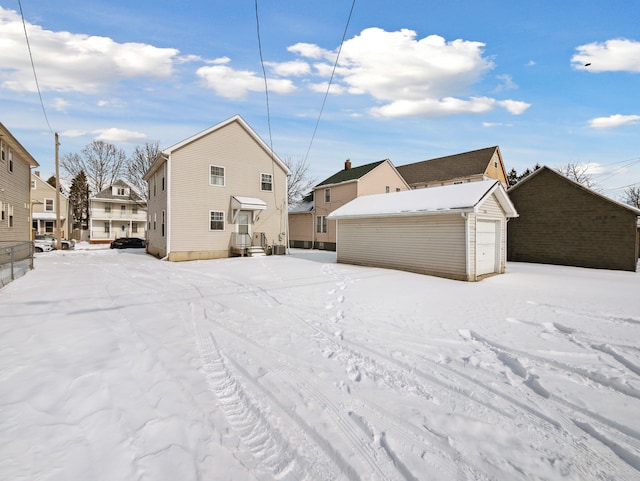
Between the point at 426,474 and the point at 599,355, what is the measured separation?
4171 mm

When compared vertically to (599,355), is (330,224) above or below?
above

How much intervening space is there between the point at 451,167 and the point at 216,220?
77.0 feet

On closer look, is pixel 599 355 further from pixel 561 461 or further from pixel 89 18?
pixel 89 18

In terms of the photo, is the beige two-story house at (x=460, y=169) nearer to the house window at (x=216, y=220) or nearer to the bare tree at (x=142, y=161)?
the house window at (x=216, y=220)

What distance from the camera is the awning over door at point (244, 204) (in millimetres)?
19489

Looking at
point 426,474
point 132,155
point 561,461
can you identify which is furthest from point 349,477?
point 132,155

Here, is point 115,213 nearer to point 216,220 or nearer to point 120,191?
point 120,191


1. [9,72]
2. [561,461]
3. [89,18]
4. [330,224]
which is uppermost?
[89,18]

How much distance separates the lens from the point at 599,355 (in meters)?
4.90

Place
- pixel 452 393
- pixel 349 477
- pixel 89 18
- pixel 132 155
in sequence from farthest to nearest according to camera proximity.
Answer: pixel 132 155
pixel 89 18
pixel 452 393
pixel 349 477

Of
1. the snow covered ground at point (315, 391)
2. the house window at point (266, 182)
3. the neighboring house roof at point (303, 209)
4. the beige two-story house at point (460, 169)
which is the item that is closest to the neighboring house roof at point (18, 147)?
the snow covered ground at point (315, 391)

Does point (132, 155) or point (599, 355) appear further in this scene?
point (132, 155)

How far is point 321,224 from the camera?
2875cm

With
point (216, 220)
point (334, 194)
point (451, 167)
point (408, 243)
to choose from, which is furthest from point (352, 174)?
point (408, 243)
